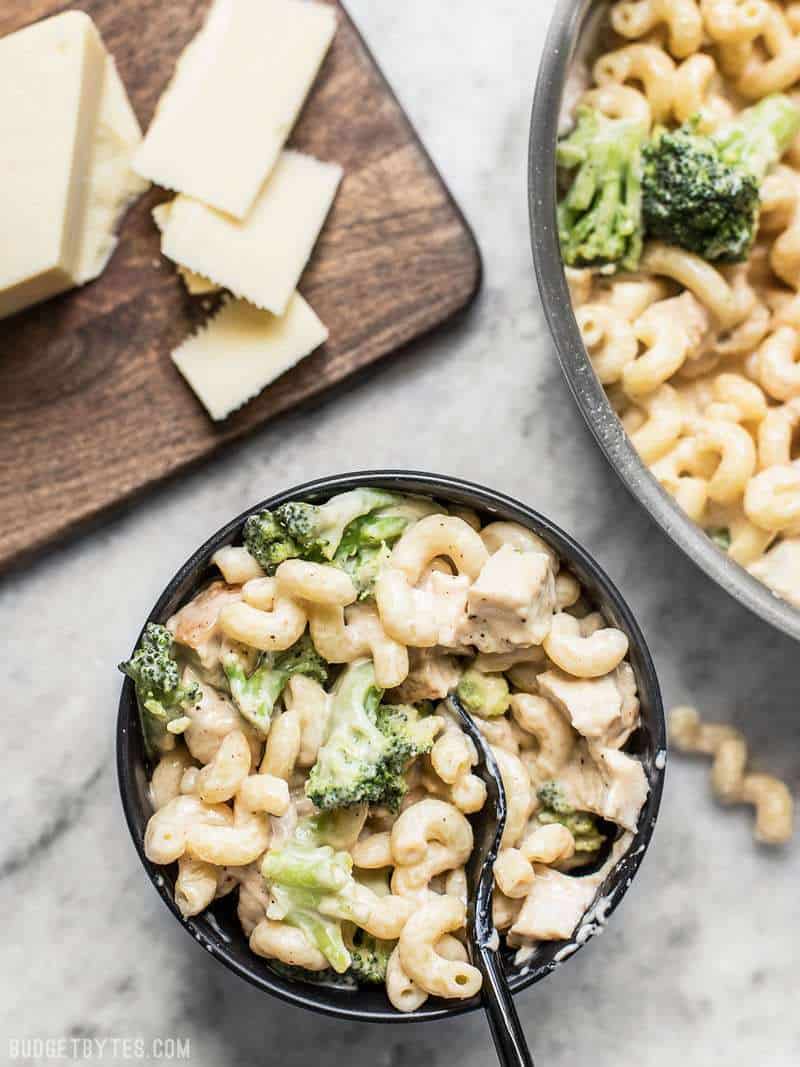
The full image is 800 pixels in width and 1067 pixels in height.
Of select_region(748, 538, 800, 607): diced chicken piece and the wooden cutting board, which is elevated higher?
the wooden cutting board

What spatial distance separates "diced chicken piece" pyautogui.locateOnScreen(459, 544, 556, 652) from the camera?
4.77 feet

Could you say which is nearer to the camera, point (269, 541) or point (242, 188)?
point (269, 541)

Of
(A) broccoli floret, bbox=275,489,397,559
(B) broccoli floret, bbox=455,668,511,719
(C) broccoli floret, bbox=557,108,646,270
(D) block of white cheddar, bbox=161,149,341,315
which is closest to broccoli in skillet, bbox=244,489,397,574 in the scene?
(A) broccoli floret, bbox=275,489,397,559

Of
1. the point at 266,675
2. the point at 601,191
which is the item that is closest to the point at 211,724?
the point at 266,675

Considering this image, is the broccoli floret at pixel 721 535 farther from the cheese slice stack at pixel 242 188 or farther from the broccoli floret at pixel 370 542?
the cheese slice stack at pixel 242 188

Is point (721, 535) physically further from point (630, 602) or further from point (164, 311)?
point (164, 311)

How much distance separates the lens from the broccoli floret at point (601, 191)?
1.64 m

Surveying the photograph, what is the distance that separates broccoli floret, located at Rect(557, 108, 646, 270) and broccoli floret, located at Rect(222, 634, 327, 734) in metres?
0.66

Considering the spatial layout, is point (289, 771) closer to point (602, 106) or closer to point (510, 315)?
point (510, 315)

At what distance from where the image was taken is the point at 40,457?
5.88 ft

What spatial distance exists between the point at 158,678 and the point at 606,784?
59cm

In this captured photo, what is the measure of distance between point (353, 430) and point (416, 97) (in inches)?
21.3

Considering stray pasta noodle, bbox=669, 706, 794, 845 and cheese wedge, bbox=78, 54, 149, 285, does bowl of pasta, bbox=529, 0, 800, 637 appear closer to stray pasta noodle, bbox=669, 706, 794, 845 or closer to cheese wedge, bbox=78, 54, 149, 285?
stray pasta noodle, bbox=669, 706, 794, 845

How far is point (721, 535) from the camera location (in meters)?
1.75
